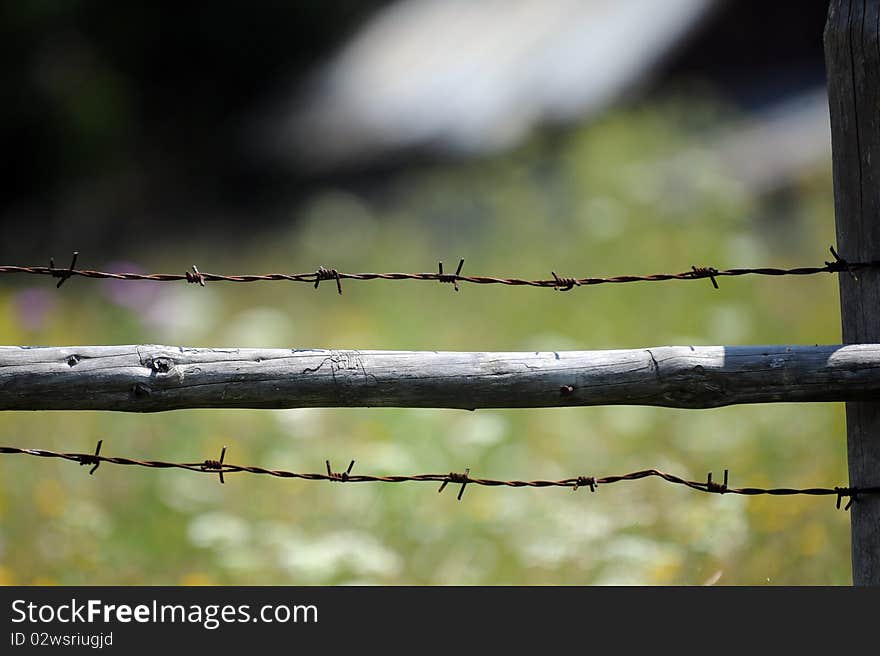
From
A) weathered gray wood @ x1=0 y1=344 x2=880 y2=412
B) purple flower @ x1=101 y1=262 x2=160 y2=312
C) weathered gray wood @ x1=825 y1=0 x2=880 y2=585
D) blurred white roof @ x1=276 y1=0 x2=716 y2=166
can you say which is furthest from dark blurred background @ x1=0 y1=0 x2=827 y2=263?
weathered gray wood @ x1=0 y1=344 x2=880 y2=412

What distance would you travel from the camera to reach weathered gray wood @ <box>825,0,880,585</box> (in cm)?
169

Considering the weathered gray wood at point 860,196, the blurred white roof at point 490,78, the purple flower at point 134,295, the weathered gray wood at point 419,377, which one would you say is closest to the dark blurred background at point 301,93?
the blurred white roof at point 490,78

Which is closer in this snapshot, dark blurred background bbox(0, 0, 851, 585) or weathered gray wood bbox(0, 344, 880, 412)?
weathered gray wood bbox(0, 344, 880, 412)

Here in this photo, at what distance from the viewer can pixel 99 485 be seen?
356 cm

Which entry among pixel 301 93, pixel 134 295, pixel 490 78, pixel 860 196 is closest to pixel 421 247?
pixel 490 78

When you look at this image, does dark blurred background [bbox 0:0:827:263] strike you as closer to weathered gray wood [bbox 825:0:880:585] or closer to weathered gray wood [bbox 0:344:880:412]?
weathered gray wood [bbox 825:0:880:585]

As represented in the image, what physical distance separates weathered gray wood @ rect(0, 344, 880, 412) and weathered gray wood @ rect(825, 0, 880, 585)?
0.29 feet

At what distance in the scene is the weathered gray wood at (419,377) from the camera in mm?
1587

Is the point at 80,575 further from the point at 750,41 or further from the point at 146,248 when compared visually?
the point at 750,41

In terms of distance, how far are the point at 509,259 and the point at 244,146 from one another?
3794 millimetres

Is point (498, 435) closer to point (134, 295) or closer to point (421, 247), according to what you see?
point (134, 295)

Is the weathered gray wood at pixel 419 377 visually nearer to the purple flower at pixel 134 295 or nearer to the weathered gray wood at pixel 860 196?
the weathered gray wood at pixel 860 196

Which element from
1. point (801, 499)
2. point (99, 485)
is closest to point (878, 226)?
point (801, 499)

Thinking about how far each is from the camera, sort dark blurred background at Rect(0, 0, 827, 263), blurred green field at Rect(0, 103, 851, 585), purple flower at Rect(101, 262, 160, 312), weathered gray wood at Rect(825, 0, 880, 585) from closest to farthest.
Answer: weathered gray wood at Rect(825, 0, 880, 585), blurred green field at Rect(0, 103, 851, 585), purple flower at Rect(101, 262, 160, 312), dark blurred background at Rect(0, 0, 827, 263)
